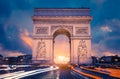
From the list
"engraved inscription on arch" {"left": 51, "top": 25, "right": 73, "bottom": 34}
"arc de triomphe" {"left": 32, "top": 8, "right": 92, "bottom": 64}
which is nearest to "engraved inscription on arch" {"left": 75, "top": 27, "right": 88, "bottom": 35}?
"arc de triomphe" {"left": 32, "top": 8, "right": 92, "bottom": 64}

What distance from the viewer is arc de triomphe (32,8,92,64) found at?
122ft

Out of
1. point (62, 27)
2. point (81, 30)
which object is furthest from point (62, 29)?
point (81, 30)

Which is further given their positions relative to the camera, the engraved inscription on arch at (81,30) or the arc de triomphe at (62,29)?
the engraved inscription on arch at (81,30)

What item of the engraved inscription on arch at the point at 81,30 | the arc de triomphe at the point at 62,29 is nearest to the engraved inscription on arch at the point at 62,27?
the arc de triomphe at the point at 62,29

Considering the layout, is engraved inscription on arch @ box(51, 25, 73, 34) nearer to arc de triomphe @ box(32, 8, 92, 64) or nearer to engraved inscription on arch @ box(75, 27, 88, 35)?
arc de triomphe @ box(32, 8, 92, 64)

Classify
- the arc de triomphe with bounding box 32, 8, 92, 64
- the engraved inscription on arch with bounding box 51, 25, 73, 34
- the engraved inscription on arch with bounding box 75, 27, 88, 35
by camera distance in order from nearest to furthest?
1. the arc de triomphe with bounding box 32, 8, 92, 64
2. the engraved inscription on arch with bounding box 75, 27, 88, 35
3. the engraved inscription on arch with bounding box 51, 25, 73, 34

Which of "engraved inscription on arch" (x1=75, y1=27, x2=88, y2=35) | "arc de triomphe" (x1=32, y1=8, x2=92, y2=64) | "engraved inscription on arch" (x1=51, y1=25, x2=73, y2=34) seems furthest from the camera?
"engraved inscription on arch" (x1=51, y1=25, x2=73, y2=34)

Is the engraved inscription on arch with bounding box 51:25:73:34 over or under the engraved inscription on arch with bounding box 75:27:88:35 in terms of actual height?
over

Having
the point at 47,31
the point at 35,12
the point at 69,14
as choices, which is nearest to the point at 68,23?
the point at 69,14

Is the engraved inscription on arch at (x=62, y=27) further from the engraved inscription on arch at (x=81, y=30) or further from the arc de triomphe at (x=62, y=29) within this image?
the engraved inscription on arch at (x=81, y=30)

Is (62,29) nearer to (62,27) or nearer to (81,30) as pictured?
(62,27)

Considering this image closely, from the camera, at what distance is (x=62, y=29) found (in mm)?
38750

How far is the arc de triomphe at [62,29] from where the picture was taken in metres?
37.2

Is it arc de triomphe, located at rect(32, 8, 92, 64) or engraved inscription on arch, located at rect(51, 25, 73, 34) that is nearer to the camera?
arc de triomphe, located at rect(32, 8, 92, 64)
